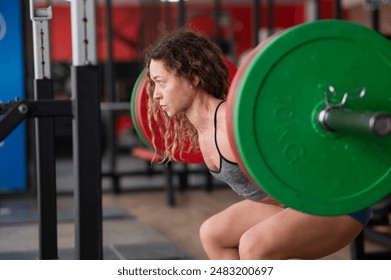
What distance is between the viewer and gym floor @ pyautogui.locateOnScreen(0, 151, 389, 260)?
2.77 meters

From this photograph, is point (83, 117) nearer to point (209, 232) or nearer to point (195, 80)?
point (195, 80)

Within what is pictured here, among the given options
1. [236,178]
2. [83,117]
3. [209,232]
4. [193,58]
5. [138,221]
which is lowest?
[138,221]

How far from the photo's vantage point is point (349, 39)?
1053 millimetres

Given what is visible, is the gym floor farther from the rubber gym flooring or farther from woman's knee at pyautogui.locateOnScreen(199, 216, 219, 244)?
woman's knee at pyautogui.locateOnScreen(199, 216, 219, 244)

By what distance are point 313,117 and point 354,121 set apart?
8 centimetres

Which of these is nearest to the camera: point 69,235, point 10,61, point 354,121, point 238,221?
point 354,121

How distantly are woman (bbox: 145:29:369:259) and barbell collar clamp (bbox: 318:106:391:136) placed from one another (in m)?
0.31

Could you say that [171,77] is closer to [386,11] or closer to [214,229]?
[214,229]

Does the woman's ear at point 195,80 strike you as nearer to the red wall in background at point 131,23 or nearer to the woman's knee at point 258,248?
the woman's knee at point 258,248

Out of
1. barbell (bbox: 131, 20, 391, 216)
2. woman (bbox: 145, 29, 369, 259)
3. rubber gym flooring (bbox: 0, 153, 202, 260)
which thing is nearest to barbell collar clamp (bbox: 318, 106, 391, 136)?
barbell (bbox: 131, 20, 391, 216)

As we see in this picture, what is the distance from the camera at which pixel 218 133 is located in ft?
4.42

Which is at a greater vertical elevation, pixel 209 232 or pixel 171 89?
pixel 171 89

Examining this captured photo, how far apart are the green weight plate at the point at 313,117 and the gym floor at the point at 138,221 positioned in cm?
160

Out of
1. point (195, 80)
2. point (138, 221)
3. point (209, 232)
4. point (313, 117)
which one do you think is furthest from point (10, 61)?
point (313, 117)
